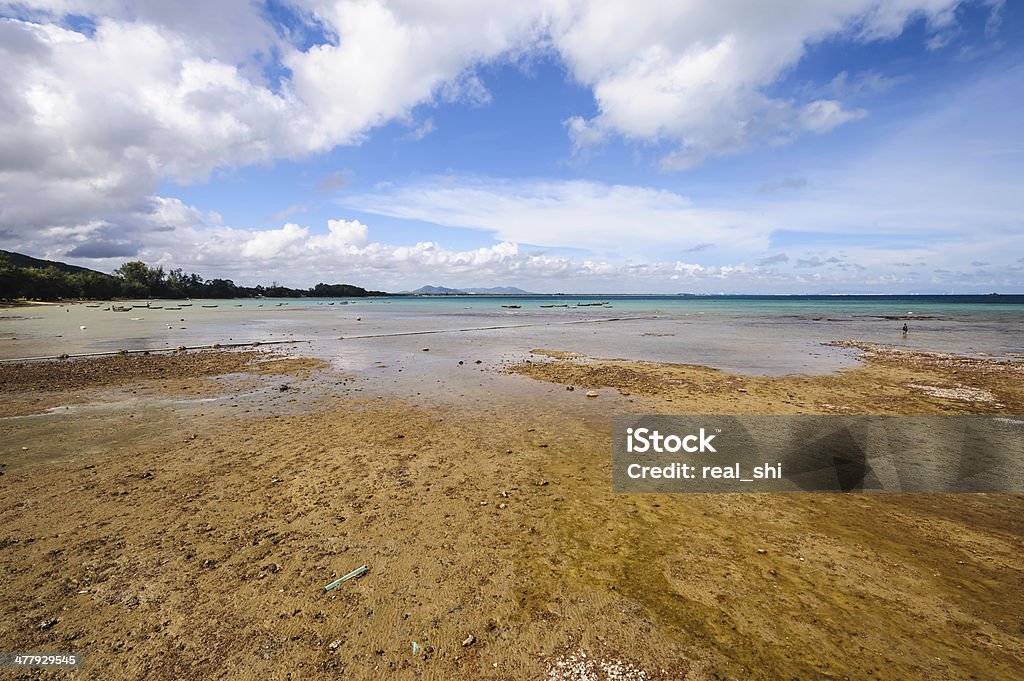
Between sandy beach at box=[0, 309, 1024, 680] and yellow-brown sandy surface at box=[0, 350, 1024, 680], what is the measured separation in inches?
1.1

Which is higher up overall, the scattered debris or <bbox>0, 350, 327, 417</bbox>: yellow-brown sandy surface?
<bbox>0, 350, 327, 417</bbox>: yellow-brown sandy surface

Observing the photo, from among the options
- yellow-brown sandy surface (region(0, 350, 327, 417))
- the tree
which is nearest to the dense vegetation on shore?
the tree

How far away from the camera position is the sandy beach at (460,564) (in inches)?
155

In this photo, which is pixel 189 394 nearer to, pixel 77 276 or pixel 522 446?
pixel 522 446

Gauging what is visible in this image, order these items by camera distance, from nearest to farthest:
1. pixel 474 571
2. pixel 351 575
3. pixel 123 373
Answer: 1. pixel 351 575
2. pixel 474 571
3. pixel 123 373

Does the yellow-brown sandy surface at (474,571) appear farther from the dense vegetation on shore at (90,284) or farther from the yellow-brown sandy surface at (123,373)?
the dense vegetation on shore at (90,284)

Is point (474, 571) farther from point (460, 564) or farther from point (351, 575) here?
point (351, 575)

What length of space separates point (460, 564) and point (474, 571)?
227 mm

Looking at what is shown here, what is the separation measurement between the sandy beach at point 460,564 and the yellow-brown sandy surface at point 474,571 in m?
0.03

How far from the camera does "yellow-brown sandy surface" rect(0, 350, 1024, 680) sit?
391cm

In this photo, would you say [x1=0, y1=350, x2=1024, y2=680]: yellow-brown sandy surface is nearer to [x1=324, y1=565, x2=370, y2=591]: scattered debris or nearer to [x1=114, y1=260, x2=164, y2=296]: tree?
[x1=324, y1=565, x2=370, y2=591]: scattered debris

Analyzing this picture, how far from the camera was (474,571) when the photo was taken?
517 centimetres

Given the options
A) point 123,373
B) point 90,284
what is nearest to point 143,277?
point 90,284

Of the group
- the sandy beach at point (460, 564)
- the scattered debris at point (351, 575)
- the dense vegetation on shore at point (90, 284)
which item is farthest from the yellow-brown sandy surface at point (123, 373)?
the dense vegetation on shore at point (90, 284)
